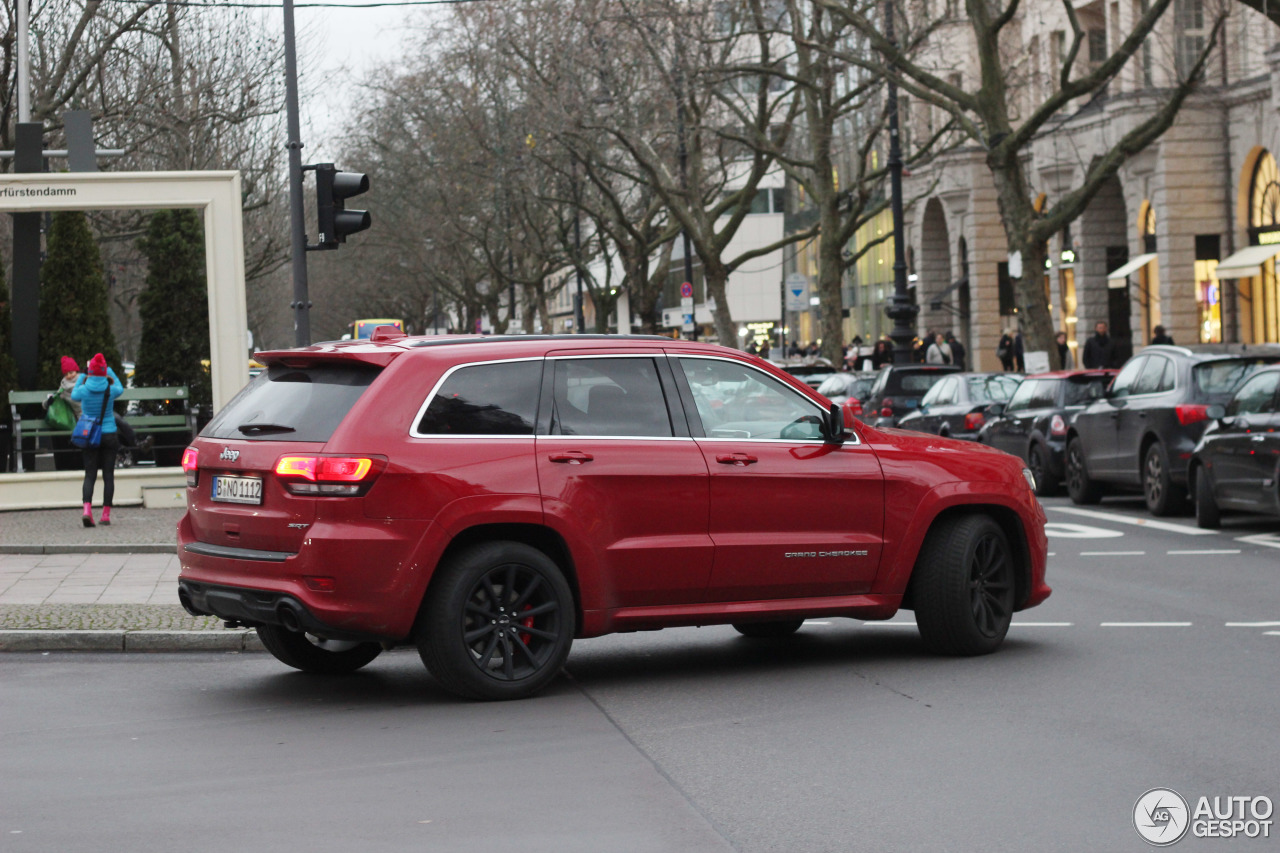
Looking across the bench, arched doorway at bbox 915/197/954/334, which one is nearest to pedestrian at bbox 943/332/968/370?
arched doorway at bbox 915/197/954/334

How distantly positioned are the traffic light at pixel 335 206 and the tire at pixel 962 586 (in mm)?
7204

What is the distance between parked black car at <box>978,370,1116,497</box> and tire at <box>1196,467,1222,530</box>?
4.40 m

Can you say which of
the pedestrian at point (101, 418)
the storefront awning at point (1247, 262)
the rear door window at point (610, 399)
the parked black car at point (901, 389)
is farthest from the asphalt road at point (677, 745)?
the storefront awning at point (1247, 262)

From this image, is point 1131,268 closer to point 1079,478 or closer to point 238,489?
point 1079,478

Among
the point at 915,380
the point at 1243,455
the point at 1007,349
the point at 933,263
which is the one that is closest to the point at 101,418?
the point at 1243,455

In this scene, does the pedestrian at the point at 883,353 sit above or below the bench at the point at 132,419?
above

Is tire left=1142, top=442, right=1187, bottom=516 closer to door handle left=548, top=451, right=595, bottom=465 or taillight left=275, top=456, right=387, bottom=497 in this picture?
door handle left=548, top=451, right=595, bottom=465

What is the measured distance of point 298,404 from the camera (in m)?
8.29

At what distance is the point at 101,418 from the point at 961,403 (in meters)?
12.5

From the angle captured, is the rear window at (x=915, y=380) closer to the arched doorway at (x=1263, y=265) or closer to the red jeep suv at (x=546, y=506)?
the arched doorway at (x=1263, y=265)

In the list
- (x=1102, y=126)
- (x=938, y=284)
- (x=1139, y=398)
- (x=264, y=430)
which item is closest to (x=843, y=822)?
(x=264, y=430)

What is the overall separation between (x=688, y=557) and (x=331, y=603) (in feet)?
5.79

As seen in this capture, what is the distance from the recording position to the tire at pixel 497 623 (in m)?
8.09

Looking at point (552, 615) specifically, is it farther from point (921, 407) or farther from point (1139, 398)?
point (921, 407)
